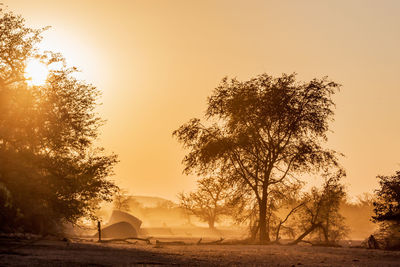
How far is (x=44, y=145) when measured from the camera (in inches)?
998

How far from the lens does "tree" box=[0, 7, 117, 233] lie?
21156mm

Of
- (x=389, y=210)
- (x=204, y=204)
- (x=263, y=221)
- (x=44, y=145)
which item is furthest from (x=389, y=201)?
(x=204, y=204)

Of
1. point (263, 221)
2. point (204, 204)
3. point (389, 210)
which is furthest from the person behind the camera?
point (204, 204)

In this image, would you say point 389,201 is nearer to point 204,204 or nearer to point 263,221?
point 263,221

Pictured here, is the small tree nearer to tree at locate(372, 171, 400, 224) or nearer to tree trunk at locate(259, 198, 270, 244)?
tree at locate(372, 171, 400, 224)

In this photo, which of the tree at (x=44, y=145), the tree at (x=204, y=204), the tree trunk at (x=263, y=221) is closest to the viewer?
the tree at (x=44, y=145)

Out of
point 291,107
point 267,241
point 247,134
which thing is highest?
point 291,107

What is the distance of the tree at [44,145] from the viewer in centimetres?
2116

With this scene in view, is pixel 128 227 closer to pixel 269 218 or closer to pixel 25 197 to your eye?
pixel 269 218

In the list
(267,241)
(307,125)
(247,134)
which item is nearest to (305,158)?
(307,125)

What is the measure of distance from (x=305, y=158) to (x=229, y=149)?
502cm

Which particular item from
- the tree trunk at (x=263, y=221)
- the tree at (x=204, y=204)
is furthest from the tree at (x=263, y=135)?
the tree at (x=204, y=204)

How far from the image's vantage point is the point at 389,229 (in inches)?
924

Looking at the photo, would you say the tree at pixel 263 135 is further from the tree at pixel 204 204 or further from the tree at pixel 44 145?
the tree at pixel 204 204
